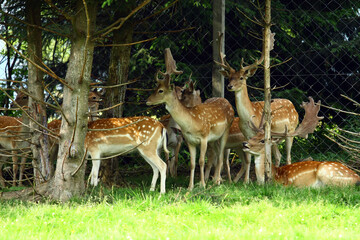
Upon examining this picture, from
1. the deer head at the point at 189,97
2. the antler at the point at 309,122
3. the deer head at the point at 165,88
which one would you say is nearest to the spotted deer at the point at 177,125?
the deer head at the point at 189,97

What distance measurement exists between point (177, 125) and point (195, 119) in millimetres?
1340

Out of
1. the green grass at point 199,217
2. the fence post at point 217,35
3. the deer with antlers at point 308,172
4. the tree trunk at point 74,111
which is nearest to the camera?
the green grass at point 199,217

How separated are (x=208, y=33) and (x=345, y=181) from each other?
368 cm

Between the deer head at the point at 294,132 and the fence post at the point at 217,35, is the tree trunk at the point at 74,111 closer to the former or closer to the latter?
the deer head at the point at 294,132

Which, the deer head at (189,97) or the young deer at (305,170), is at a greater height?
the deer head at (189,97)

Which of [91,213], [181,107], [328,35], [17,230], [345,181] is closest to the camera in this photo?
[17,230]

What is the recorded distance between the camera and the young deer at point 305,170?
6.30 metres

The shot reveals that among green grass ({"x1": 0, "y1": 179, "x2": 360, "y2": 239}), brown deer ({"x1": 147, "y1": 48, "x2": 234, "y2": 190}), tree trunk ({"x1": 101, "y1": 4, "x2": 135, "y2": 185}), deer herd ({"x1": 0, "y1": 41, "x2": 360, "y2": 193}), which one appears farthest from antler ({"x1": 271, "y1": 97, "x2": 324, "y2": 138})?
tree trunk ({"x1": 101, "y1": 4, "x2": 135, "y2": 185})

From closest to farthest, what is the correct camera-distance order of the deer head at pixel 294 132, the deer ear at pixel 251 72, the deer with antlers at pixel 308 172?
the deer with antlers at pixel 308 172, the deer head at pixel 294 132, the deer ear at pixel 251 72

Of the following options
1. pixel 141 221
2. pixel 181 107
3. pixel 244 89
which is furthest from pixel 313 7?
pixel 141 221

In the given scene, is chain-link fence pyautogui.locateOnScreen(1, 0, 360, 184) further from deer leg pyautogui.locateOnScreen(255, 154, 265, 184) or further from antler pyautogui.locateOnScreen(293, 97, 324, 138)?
deer leg pyautogui.locateOnScreen(255, 154, 265, 184)

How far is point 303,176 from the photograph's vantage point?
21.0ft

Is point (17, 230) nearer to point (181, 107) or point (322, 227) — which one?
point (322, 227)

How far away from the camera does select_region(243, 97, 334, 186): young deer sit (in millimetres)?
6301
